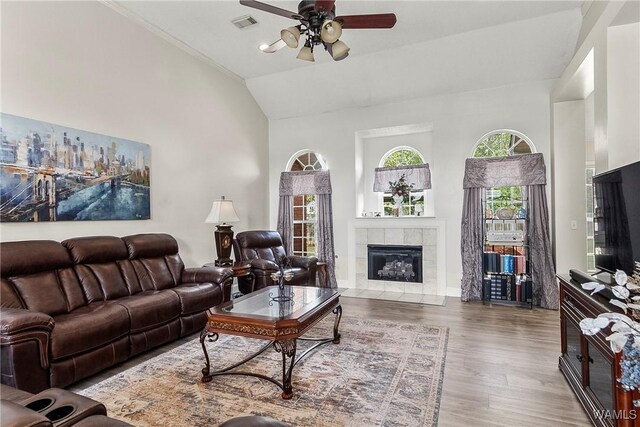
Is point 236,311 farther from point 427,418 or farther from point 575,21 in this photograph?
point 575,21

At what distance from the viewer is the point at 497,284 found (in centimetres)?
478

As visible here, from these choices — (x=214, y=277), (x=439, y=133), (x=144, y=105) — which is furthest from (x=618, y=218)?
(x=144, y=105)

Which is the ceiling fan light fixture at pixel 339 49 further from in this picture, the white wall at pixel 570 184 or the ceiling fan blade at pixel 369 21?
the white wall at pixel 570 184

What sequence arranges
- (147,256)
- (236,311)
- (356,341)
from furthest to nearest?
(147,256) → (356,341) → (236,311)

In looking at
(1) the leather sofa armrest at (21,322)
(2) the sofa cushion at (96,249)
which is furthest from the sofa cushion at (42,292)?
(1) the leather sofa armrest at (21,322)

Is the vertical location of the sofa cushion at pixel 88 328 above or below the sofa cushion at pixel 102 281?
below

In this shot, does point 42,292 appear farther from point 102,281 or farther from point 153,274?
point 153,274

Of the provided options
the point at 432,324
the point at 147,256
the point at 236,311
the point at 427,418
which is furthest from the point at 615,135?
the point at 147,256

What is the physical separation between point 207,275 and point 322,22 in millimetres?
2862

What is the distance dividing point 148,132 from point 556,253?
555cm

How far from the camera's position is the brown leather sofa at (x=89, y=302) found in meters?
2.15

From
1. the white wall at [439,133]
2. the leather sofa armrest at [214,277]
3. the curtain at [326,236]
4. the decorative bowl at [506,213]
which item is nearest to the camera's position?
the leather sofa armrest at [214,277]

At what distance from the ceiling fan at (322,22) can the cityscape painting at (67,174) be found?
213 centimetres

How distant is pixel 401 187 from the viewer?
229 inches
